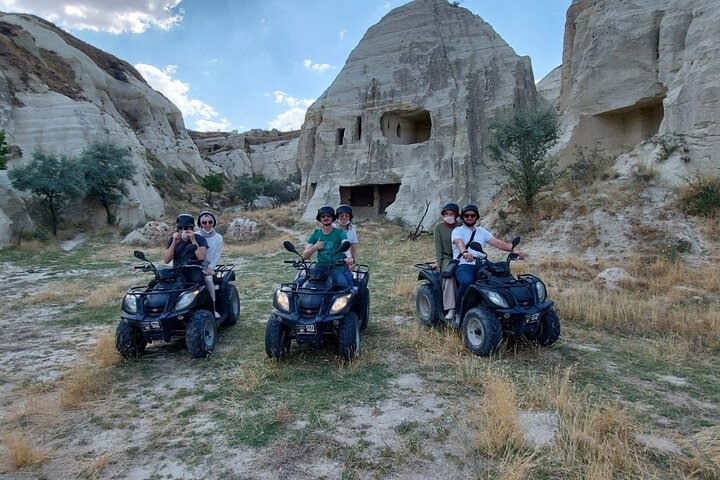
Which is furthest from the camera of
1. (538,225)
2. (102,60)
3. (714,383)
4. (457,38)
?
(102,60)

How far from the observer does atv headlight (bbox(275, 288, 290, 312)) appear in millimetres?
4527

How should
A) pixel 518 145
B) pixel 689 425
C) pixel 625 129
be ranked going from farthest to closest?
pixel 625 129
pixel 518 145
pixel 689 425

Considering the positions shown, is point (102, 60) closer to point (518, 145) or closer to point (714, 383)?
point (518, 145)

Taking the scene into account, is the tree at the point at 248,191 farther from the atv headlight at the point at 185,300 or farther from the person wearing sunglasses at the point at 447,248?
the person wearing sunglasses at the point at 447,248

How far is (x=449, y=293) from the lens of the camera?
525 cm

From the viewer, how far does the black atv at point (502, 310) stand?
4461mm

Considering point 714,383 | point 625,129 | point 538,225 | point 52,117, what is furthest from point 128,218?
point 714,383

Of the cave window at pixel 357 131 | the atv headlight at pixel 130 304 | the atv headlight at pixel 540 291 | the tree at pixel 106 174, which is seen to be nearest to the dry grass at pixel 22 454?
the atv headlight at pixel 130 304

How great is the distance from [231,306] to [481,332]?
3.69 metres

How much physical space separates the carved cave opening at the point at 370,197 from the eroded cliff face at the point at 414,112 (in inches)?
2.4

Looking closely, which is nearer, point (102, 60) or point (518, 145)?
point (518, 145)

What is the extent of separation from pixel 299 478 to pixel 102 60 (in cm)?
5693

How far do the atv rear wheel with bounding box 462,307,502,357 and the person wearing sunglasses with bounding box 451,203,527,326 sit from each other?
29 centimetres

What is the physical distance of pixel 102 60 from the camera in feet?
154
